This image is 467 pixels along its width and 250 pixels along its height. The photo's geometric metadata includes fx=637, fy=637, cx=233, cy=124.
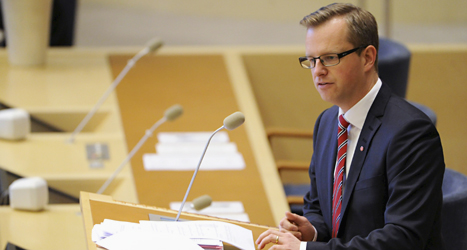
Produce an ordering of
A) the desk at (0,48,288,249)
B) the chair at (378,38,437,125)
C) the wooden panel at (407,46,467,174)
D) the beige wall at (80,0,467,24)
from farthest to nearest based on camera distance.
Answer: the beige wall at (80,0,467,24) < the wooden panel at (407,46,467,174) < the chair at (378,38,437,125) < the desk at (0,48,288,249)

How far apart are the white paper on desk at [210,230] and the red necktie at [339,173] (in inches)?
10.2

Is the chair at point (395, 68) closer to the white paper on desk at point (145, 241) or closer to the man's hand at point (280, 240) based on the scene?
the man's hand at point (280, 240)

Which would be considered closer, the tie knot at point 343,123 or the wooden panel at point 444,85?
the tie knot at point 343,123

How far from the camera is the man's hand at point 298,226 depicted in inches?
70.7

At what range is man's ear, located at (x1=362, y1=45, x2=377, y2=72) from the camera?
5.65ft

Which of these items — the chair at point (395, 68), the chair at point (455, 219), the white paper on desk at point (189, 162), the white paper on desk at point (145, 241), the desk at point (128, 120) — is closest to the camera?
the white paper on desk at point (145, 241)

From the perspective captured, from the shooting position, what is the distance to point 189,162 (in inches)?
132

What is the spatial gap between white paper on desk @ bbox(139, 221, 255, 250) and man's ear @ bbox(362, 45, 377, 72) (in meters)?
0.57

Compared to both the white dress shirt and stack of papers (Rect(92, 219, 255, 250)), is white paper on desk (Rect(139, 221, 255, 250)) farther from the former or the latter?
the white dress shirt

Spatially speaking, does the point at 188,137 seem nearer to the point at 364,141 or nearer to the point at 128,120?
the point at 128,120

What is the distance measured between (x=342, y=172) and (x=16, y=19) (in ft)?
10.2

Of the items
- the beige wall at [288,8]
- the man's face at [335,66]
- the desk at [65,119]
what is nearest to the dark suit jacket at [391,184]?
the man's face at [335,66]

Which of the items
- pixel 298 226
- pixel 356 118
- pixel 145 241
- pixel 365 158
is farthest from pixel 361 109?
pixel 145 241

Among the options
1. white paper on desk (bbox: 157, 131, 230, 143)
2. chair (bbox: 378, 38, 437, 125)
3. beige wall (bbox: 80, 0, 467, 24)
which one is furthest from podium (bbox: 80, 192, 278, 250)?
beige wall (bbox: 80, 0, 467, 24)
